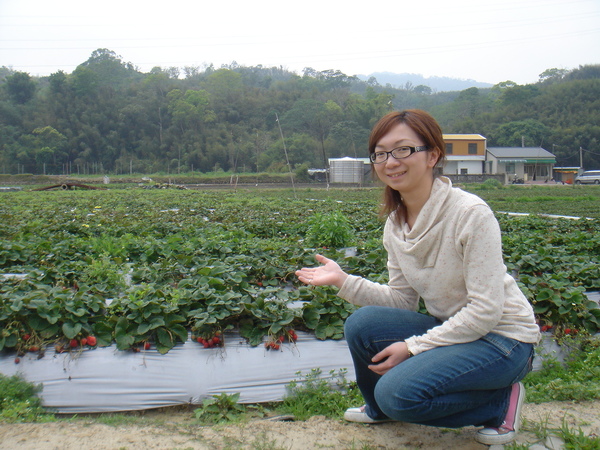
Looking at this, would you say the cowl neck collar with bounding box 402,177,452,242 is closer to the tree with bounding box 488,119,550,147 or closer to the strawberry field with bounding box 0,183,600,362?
the strawberry field with bounding box 0,183,600,362

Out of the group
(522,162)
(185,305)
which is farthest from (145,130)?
(185,305)

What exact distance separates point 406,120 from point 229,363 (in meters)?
1.57

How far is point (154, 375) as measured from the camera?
8.93 ft

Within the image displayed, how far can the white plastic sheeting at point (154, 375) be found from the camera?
2.67 m

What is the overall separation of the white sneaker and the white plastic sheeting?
489 millimetres

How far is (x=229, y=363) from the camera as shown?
2.78 metres

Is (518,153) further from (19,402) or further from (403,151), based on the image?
(19,402)

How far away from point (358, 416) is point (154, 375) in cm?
109

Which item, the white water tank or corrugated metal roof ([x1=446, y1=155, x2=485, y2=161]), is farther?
corrugated metal roof ([x1=446, y1=155, x2=485, y2=161])

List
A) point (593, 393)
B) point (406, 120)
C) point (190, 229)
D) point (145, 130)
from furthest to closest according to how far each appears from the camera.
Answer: point (145, 130) → point (190, 229) → point (593, 393) → point (406, 120)

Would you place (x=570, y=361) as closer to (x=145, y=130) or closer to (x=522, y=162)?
(x=522, y=162)

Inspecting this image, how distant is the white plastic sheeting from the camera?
2.67 m

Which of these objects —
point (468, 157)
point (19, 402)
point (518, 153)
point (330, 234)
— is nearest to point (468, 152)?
point (468, 157)

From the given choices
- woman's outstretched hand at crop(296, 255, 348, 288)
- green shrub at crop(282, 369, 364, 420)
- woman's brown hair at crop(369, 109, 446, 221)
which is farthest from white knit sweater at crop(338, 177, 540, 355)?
green shrub at crop(282, 369, 364, 420)
